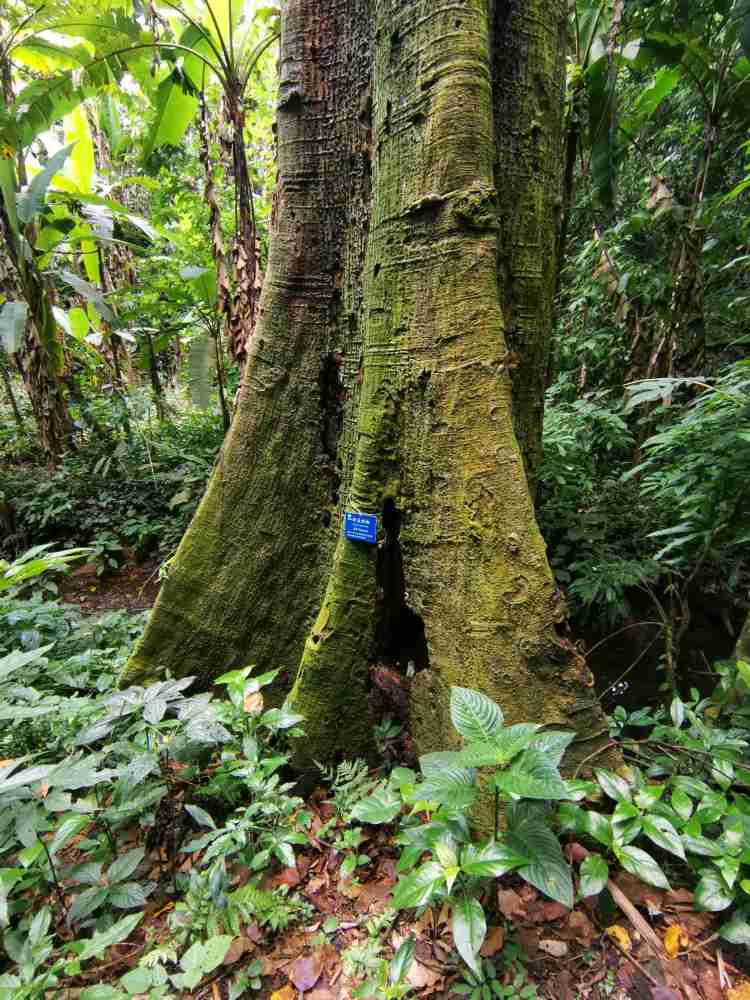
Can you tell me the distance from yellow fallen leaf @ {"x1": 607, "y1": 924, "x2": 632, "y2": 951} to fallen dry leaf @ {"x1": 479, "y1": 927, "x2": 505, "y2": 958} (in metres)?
0.28

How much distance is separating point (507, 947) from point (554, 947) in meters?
0.12

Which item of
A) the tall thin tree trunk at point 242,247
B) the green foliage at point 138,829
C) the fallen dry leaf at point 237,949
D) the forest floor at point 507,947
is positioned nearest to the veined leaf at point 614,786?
the forest floor at point 507,947

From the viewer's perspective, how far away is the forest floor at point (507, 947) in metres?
1.18

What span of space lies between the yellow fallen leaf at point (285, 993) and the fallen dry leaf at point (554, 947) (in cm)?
66

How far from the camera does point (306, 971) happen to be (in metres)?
1.33

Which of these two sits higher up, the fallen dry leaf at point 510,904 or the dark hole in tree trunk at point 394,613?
the dark hole in tree trunk at point 394,613

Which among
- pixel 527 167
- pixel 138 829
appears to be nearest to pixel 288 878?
pixel 138 829

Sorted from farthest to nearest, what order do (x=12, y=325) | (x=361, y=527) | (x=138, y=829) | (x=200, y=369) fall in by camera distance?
1. (x=200, y=369)
2. (x=12, y=325)
3. (x=361, y=527)
4. (x=138, y=829)

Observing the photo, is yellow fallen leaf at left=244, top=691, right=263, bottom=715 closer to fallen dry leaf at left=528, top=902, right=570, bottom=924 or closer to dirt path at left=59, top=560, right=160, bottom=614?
fallen dry leaf at left=528, top=902, right=570, bottom=924

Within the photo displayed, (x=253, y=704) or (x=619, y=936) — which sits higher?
(x=253, y=704)

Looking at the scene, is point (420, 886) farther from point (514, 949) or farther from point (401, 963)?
point (514, 949)

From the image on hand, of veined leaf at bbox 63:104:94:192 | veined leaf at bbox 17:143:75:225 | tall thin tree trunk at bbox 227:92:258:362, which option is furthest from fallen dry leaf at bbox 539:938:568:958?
veined leaf at bbox 63:104:94:192

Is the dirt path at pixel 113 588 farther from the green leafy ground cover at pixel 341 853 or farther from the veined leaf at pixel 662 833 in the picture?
the veined leaf at pixel 662 833

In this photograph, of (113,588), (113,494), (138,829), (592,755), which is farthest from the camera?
(113,494)
